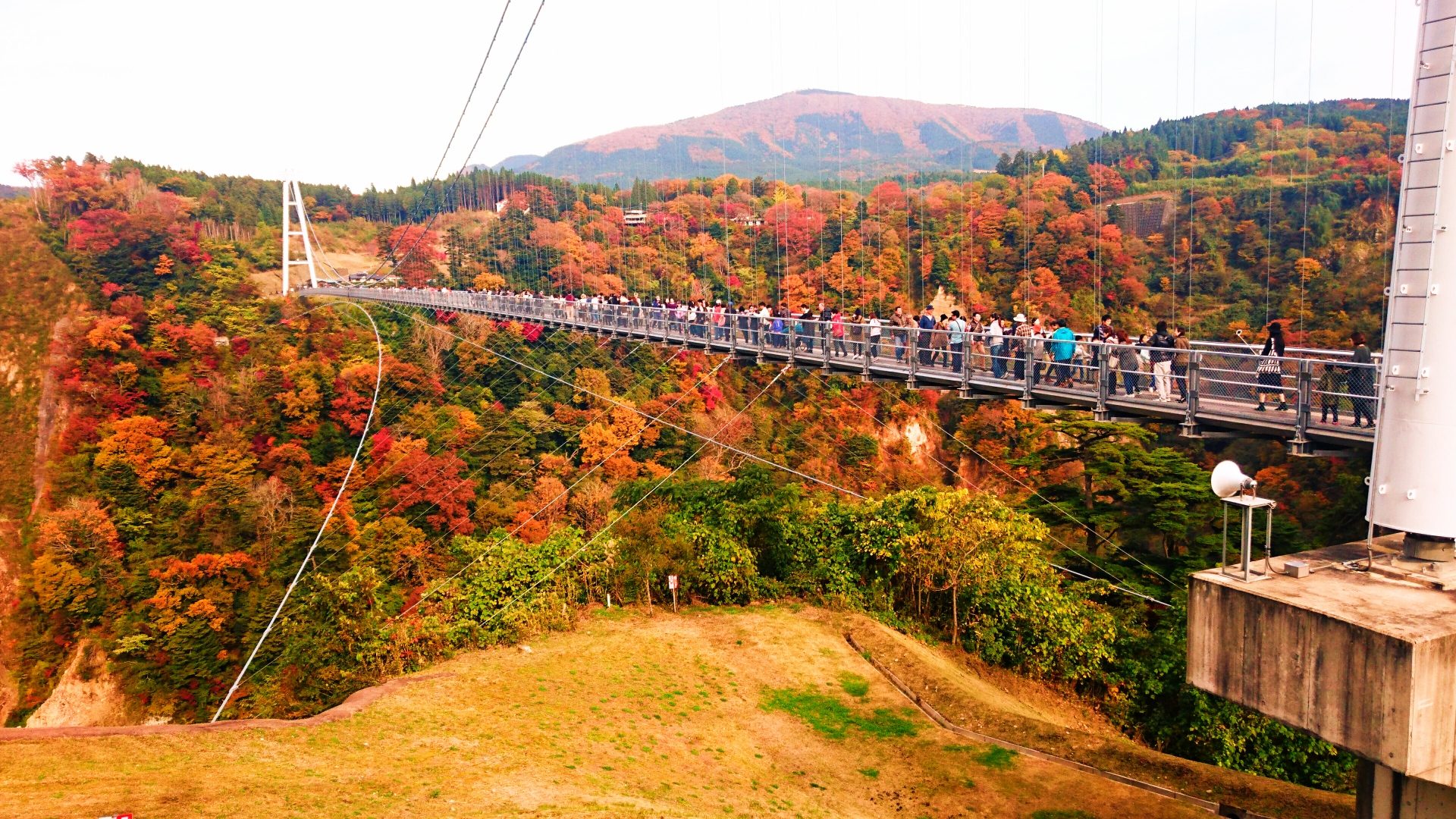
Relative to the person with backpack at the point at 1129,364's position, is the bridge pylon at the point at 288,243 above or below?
above

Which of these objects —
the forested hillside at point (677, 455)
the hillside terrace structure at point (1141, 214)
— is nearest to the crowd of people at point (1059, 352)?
the forested hillside at point (677, 455)

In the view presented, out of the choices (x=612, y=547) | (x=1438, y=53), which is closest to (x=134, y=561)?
(x=612, y=547)

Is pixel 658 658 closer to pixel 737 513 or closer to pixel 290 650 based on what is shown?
pixel 737 513

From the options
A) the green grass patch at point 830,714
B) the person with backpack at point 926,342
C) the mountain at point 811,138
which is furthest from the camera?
the mountain at point 811,138

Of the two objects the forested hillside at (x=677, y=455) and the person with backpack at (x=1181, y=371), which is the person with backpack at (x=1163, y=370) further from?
the forested hillside at (x=677, y=455)

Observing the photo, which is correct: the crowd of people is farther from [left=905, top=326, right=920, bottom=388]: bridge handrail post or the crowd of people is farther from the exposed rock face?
the exposed rock face

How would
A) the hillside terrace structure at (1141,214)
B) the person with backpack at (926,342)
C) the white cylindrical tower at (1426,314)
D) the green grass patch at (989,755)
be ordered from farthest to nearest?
the hillside terrace structure at (1141,214) → the person with backpack at (926,342) → the green grass patch at (989,755) → the white cylindrical tower at (1426,314)

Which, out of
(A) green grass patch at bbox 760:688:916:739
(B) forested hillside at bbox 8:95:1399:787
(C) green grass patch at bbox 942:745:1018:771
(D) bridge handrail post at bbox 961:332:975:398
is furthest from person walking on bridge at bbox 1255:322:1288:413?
(B) forested hillside at bbox 8:95:1399:787
